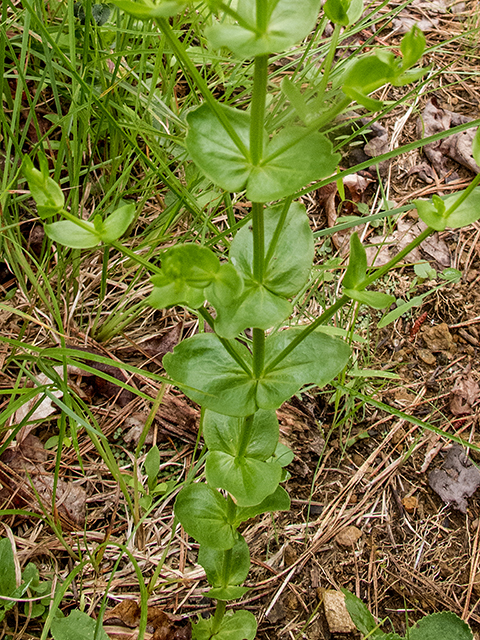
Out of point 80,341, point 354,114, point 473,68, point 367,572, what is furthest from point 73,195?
point 473,68

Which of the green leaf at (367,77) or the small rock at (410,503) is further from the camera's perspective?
the small rock at (410,503)

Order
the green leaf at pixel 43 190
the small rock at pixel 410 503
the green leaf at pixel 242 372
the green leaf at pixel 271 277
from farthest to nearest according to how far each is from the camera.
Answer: the small rock at pixel 410 503 < the green leaf at pixel 242 372 < the green leaf at pixel 271 277 < the green leaf at pixel 43 190

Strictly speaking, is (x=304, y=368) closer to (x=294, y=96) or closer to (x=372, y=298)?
(x=372, y=298)

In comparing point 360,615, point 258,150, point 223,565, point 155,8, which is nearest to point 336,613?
point 360,615

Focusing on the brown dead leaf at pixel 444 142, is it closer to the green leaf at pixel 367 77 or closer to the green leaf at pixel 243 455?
the green leaf at pixel 243 455

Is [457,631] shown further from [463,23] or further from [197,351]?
[463,23]

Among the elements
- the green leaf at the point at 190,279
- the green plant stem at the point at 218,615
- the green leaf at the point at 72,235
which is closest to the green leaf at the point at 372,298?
the green leaf at the point at 190,279

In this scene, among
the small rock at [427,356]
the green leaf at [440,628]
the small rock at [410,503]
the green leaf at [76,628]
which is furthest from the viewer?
the small rock at [427,356]
